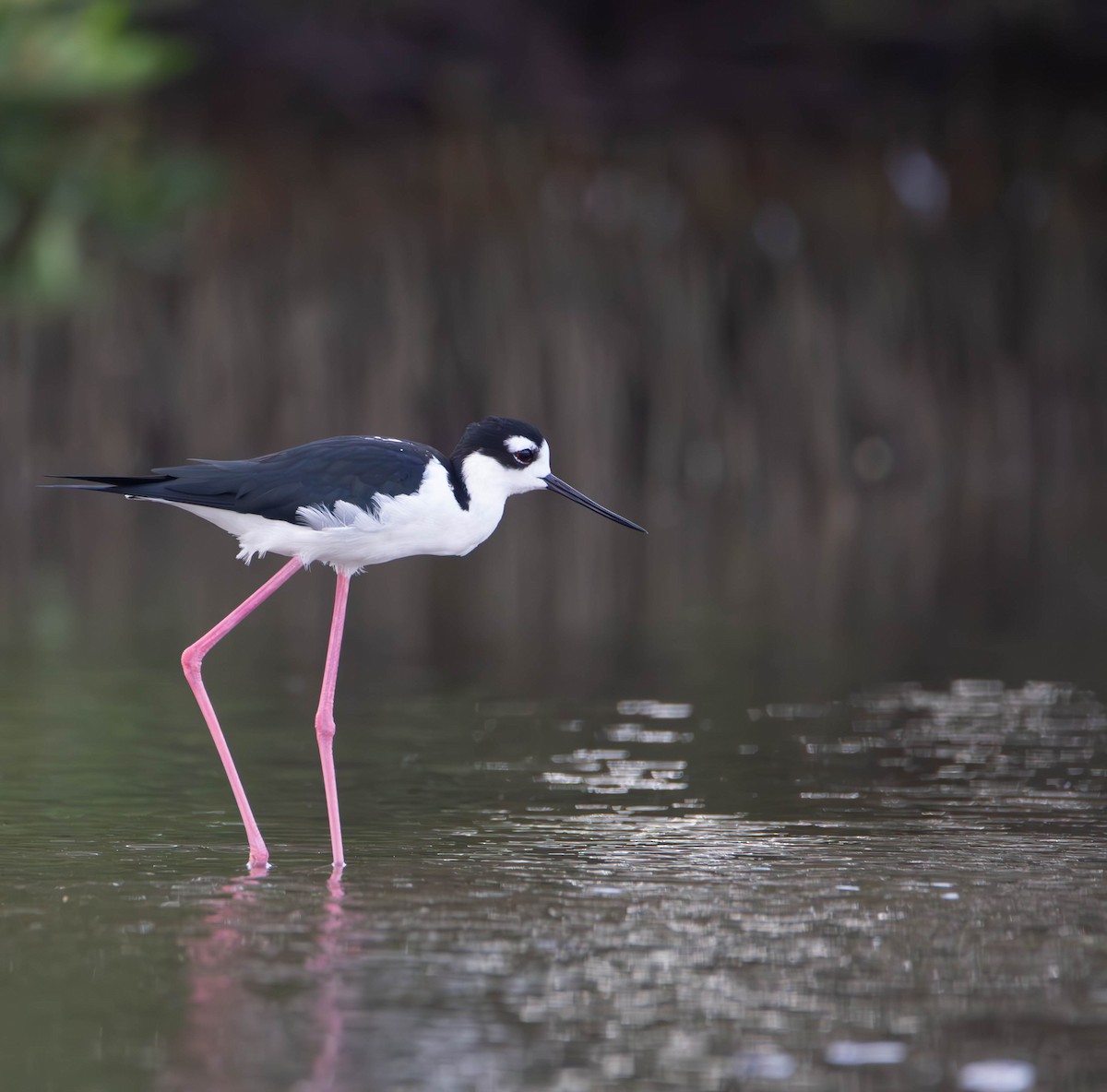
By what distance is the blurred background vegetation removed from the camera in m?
18.0

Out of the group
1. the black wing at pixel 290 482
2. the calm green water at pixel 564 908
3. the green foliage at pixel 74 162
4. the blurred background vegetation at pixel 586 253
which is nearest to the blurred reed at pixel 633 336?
the blurred background vegetation at pixel 586 253

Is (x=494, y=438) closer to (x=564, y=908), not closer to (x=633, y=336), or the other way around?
(x=564, y=908)

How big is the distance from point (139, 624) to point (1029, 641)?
469 cm

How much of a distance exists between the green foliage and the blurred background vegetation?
0.12 feet

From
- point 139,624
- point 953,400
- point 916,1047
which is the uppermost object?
point 953,400

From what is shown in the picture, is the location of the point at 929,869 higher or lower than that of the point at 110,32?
lower

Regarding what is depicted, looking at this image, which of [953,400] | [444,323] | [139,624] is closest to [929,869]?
[139,624]

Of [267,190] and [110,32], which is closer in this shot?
[110,32]

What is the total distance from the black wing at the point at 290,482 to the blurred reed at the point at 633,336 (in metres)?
10.4

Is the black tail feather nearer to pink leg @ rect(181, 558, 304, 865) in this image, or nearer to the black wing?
the black wing

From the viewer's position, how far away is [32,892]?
482 centimetres

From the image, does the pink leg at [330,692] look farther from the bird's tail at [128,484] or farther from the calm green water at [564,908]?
the bird's tail at [128,484]

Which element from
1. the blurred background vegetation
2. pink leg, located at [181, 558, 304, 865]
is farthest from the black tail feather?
the blurred background vegetation

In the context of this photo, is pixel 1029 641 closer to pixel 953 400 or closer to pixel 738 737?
pixel 738 737
